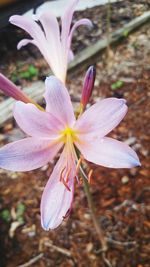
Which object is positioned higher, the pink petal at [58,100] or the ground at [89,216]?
the pink petal at [58,100]

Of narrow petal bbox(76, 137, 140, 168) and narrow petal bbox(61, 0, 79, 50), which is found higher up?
narrow petal bbox(61, 0, 79, 50)

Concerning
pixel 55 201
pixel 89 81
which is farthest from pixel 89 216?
pixel 89 81

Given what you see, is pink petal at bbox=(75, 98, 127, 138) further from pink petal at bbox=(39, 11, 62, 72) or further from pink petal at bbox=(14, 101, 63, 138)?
pink petal at bbox=(39, 11, 62, 72)

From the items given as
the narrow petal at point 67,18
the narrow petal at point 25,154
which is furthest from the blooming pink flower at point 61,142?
the narrow petal at point 67,18

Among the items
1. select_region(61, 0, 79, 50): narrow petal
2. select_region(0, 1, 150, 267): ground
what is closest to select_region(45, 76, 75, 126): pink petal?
select_region(61, 0, 79, 50): narrow petal

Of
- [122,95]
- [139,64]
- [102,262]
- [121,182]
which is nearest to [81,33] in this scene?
[139,64]

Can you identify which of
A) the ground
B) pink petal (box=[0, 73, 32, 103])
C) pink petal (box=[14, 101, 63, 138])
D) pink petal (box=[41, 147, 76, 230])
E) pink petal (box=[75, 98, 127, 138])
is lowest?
the ground

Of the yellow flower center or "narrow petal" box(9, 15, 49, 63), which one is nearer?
the yellow flower center

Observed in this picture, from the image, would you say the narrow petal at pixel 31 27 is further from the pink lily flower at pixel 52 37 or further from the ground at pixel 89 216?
the ground at pixel 89 216

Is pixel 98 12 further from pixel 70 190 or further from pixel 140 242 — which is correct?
pixel 70 190
